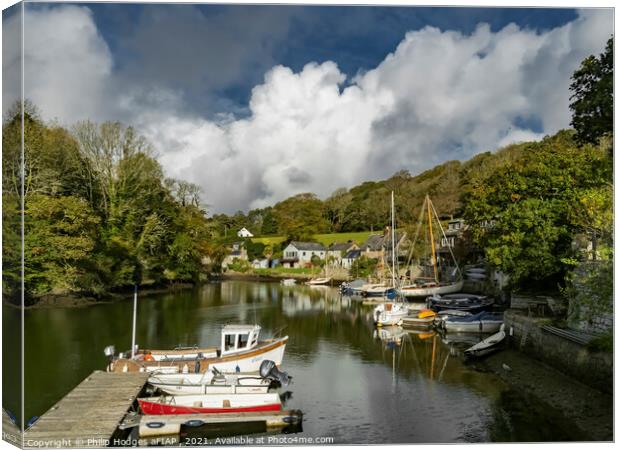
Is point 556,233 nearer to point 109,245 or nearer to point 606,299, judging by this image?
point 606,299

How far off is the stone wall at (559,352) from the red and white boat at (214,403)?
20.2ft

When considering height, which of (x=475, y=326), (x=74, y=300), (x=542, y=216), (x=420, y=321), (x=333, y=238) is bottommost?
(x=420, y=321)

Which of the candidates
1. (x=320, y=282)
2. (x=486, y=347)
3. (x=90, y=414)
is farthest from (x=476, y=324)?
(x=320, y=282)

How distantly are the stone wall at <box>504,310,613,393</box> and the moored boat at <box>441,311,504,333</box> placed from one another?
2.66m

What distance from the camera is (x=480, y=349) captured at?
543 inches

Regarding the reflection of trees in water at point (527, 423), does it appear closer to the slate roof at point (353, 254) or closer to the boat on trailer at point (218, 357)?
the boat on trailer at point (218, 357)

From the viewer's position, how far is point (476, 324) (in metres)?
17.9

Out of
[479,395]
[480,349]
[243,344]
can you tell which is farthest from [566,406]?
[243,344]

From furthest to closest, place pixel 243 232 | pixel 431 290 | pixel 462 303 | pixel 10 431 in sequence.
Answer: pixel 243 232
pixel 431 290
pixel 462 303
pixel 10 431

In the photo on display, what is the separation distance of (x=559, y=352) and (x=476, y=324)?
269 inches

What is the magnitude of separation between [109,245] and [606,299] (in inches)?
531

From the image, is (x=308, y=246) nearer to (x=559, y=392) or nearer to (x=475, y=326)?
(x=475, y=326)

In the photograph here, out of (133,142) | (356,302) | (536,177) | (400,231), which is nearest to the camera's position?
(133,142)

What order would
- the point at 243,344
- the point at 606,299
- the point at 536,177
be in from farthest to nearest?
the point at 536,177
the point at 243,344
the point at 606,299
